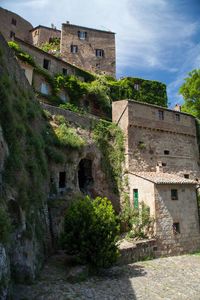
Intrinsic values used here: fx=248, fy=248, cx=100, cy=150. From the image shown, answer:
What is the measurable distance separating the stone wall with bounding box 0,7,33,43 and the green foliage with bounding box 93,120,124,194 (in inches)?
928

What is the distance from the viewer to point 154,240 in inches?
622

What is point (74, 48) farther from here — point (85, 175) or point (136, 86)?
point (85, 175)

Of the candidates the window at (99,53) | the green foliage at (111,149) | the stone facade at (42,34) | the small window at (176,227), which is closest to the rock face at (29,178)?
the green foliage at (111,149)

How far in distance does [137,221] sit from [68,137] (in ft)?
24.8

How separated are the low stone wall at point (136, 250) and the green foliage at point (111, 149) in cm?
500

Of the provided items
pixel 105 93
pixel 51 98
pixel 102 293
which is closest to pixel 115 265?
pixel 102 293

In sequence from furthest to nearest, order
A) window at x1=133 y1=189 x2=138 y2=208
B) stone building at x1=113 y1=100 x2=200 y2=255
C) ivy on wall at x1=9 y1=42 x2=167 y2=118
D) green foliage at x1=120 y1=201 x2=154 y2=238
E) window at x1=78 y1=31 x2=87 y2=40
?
window at x1=78 y1=31 x2=87 y2=40 < ivy on wall at x1=9 y1=42 x2=167 y2=118 < window at x1=133 y1=189 x2=138 y2=208 < stone building at x1=113 y1=100 x2=200 y2=255 < green foliage at x1=120 y1=201 x2=154 y2=238

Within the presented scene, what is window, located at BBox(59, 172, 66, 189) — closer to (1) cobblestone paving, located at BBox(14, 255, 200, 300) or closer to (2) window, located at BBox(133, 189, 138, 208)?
(1) cobblestone paving, located at BBox(14, 255, 200, 300)

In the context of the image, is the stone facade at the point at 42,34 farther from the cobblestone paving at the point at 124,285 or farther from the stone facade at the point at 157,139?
the cobblestone paving at the point at 124,285

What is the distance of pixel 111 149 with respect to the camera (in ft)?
67.6

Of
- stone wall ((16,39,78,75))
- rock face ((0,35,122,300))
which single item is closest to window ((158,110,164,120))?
rock face ((0,35,122,300))

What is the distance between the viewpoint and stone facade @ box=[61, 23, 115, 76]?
119ft

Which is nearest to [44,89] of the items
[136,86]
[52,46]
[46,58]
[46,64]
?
[46,64]

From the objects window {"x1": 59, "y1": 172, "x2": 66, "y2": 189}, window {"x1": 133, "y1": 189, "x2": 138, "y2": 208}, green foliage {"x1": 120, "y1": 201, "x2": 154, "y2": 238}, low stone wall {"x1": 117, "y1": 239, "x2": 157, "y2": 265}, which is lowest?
low stone wall {"x1": 117, "y1": 239, "x2": 157, "y2": 265}
